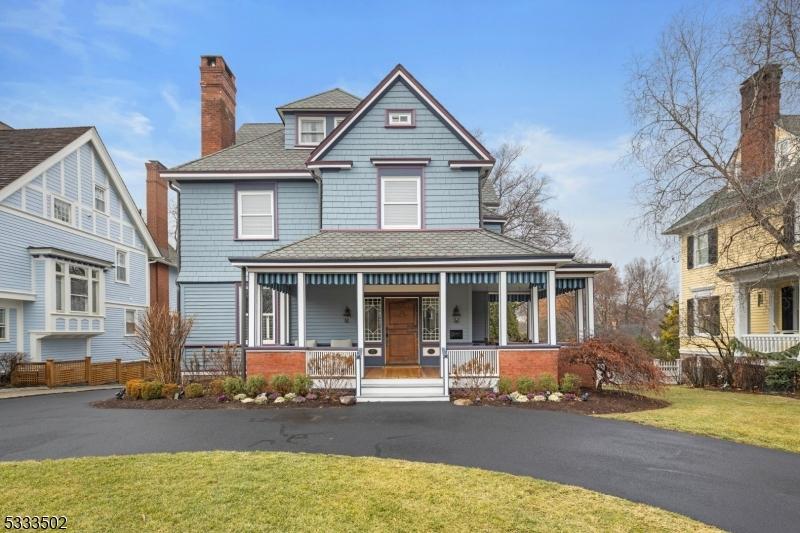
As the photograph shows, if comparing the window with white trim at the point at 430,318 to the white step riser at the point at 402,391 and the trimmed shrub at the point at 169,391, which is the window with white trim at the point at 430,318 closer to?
the white step riser at the point at 402,391

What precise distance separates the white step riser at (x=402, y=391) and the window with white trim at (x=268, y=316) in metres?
5.66

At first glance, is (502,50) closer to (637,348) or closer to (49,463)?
(637,348)

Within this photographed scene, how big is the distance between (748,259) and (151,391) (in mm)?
22842

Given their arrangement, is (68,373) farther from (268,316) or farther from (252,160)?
(252,160)

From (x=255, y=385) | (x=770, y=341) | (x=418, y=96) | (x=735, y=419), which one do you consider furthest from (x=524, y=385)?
(x=770, y=341)

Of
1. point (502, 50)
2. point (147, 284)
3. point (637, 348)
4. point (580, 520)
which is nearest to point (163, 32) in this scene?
point (502, 50)

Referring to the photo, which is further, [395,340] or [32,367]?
[32,367]

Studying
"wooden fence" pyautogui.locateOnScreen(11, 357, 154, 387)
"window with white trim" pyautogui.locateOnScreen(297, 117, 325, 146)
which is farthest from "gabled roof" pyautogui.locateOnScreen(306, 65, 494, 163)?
"wooden fence" pyautogui.locateOnScreen(11, 357, 154, 387)

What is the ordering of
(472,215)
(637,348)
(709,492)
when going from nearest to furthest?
1. (709,492)
2. (637,348)
3. (472,215)

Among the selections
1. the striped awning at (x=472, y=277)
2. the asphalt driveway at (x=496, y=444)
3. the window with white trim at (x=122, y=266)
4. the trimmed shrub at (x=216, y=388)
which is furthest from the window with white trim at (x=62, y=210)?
the striped awning at (x=472, y=277)

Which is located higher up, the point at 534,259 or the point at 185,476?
the point at 534,259

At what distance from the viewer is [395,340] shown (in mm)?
15852

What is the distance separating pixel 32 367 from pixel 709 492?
2036 cm

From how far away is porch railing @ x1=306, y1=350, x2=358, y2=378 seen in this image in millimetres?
12594
